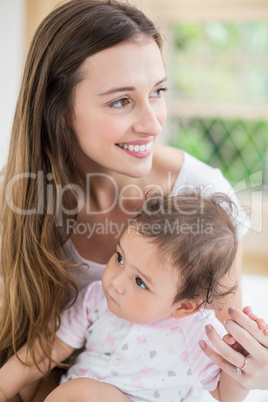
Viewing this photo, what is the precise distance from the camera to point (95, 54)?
Answer: 1.55 meters

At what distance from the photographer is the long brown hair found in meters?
1.57

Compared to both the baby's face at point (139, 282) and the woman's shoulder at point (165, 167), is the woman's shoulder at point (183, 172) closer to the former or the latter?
the woman's shoulder at point (165, 167)

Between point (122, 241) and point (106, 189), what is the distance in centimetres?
52

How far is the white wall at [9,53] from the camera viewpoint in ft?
Result: 12.6

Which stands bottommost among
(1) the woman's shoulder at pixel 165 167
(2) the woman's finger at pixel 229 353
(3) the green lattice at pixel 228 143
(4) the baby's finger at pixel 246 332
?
(3) the green lattice at pixel 228 143

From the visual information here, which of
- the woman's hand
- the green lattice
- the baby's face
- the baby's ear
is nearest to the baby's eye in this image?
the baby's face

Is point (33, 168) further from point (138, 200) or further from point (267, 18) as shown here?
point (267, 18)

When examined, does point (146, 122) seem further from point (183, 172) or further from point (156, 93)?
point (183, 172)

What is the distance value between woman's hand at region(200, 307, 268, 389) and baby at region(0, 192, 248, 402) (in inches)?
3.5

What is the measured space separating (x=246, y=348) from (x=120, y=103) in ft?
2.58

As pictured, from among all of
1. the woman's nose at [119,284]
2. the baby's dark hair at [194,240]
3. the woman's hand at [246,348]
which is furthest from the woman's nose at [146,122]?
the woman's hand at [246,348]

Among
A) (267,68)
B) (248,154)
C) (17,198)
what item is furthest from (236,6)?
(17,198)

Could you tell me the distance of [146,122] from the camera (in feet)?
5.28

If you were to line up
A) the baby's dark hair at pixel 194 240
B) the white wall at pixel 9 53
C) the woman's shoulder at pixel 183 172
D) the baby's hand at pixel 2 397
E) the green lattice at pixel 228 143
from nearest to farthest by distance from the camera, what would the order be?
the baby's dark hair at pixel 194 240 → the baby's hand at pixel 2 397 → the woman's shoulder at pixel 183 172 → the white wall at pixel 9 53 → the green lattice at pixel 228 143
